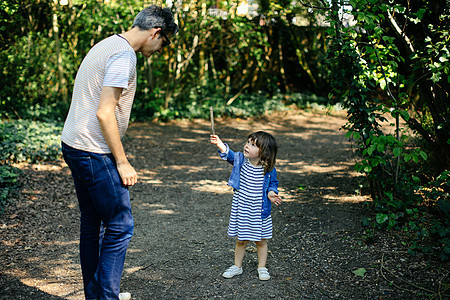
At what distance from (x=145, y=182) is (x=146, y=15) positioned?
12.3ft

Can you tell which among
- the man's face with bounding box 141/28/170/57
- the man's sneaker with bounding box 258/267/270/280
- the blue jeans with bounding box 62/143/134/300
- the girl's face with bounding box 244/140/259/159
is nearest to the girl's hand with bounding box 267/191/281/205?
the girl's face with bounding box 244/140/259/159

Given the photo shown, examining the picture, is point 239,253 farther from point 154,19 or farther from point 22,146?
point 22,146

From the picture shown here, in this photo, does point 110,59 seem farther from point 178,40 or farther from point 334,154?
point 178,40

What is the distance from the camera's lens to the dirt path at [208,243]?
10.4ft

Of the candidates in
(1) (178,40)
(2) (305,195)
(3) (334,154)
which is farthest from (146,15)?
(1) (178,40)

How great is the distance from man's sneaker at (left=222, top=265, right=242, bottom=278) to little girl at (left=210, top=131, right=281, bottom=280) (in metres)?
0.19

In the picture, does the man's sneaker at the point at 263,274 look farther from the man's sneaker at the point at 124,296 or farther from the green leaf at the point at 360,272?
the man's sneaker at the point at 124,296


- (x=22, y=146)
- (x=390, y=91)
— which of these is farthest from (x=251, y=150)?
(x=22, y=146)

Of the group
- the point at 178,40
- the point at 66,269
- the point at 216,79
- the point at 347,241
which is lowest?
the point at 66,269

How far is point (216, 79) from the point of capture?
11.1m

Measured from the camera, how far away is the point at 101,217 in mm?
2502

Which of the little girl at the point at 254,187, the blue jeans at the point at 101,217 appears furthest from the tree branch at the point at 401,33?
the blue jeans at the point at 101,217

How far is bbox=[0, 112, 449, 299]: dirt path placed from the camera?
3.16 meters

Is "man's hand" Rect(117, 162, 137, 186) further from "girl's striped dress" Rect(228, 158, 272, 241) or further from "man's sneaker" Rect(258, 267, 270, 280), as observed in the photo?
"man's sneaker" Rect(258, 267, 270, 280)
